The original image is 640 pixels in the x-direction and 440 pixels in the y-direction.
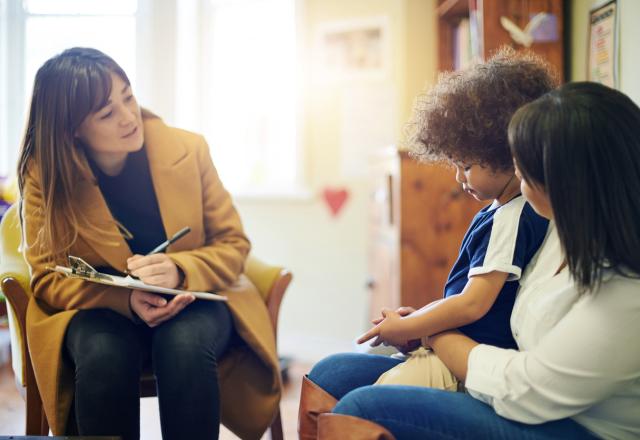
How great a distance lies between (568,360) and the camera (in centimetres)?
78

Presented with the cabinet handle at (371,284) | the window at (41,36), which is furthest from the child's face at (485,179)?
the window at (41,36)

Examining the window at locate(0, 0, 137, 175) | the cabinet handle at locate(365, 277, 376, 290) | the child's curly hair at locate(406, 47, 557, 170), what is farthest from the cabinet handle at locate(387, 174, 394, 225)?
the window at locate(0, 0, 137, 175)

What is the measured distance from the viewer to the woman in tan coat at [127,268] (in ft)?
3.94

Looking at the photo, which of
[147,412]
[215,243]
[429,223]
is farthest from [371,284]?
[215,243]

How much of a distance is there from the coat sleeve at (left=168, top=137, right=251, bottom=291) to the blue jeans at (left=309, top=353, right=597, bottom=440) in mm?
610

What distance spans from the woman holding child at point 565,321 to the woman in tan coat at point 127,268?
0.47 meters

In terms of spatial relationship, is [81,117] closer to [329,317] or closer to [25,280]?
[25,280]

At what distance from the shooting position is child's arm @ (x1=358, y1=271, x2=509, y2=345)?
3.09ft

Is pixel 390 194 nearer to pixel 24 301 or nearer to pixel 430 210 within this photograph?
pixel 430 210

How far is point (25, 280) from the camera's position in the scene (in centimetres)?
137

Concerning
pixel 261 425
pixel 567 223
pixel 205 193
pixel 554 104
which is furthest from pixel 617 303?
pixel 205 193

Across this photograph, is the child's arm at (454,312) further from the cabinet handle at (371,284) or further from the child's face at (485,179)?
the cabinet handle at (371,284)

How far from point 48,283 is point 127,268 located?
17 cm

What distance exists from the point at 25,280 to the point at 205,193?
46 cm
